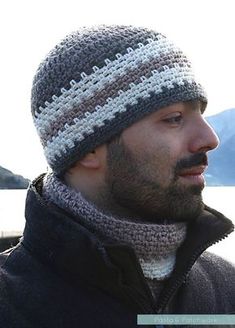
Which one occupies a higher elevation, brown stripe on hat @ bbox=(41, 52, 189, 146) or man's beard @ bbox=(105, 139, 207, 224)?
brown stripe on hat @ bbox=(41, 52, 189, 146)

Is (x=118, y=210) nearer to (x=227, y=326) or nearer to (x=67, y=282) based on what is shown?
(x=67, y=282)

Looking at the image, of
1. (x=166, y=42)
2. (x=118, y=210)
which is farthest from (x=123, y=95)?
(x=118, y=210)

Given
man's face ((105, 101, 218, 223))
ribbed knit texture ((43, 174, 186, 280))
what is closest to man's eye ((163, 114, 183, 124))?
man's face ((105, 101, 218, 223))

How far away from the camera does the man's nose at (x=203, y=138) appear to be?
1564 mm

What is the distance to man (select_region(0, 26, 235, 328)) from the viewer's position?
4.92 feet

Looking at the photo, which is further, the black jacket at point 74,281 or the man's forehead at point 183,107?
the man's forehead at point 183,107

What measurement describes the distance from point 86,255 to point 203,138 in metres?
0.50

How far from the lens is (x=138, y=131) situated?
1580mm

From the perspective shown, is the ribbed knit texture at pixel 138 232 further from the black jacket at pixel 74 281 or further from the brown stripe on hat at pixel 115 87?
the brown stripe on hat at pixel 115 87

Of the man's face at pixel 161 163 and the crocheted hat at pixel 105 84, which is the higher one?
the crocheted hat at pixel 105 84

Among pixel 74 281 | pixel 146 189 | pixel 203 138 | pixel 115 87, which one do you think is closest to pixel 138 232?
pixel 146 189

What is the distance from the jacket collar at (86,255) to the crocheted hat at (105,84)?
0.22 meters

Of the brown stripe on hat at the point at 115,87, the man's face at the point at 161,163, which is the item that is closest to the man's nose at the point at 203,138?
the man's face at the point at 161,163

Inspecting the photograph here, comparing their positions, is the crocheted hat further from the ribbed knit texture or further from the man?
the ribbed knit texture
